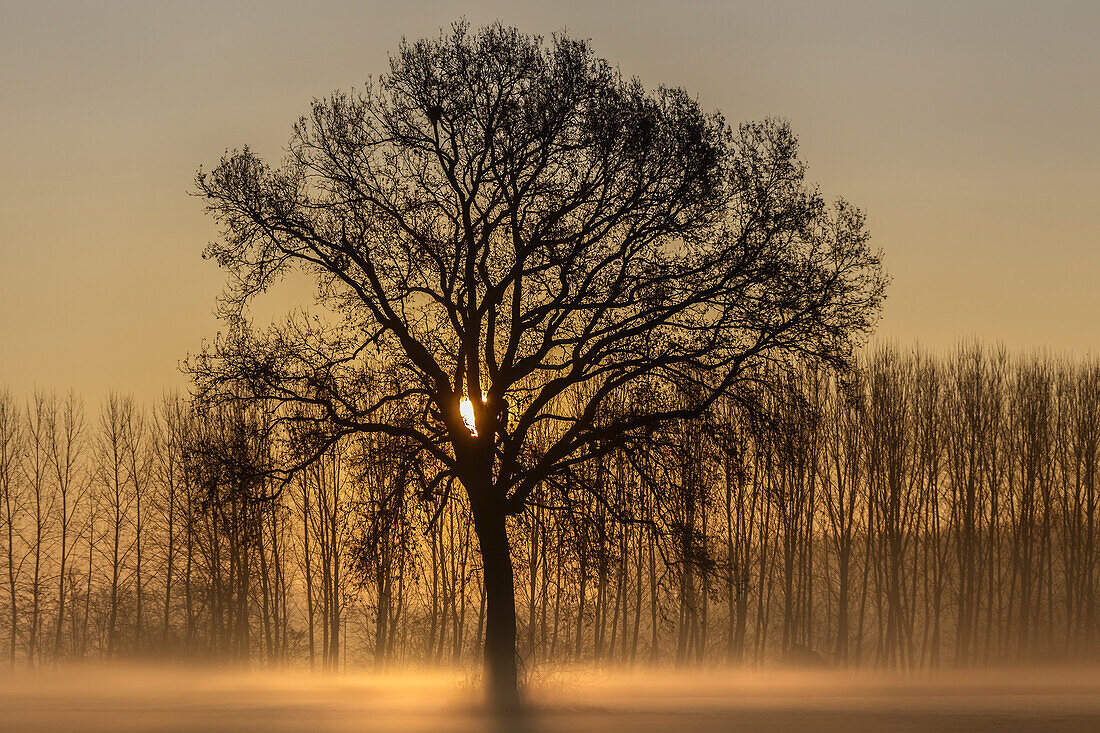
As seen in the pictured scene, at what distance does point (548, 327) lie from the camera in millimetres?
25875

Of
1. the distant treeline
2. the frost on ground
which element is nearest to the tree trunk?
the frost on ground

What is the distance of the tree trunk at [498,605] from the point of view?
2566 centimetres

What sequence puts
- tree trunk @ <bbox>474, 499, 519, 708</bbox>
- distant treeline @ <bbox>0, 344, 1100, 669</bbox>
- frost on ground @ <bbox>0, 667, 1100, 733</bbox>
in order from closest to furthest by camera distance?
1. frost on ground @ <bbox>0, 667, 1100, 733</bbox>
2. tree trunk @ <bbox>474, 499, 519, 708</bbox>
3. distant treeline @ <bbox>0, 344, 1100, 669</bbox>

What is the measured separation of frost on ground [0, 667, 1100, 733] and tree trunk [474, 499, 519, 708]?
63 centimetres

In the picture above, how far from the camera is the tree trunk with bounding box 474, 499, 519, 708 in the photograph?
25.7 m

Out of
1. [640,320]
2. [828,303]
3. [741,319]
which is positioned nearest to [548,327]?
[640,320]

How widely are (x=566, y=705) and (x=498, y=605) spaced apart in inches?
96.3

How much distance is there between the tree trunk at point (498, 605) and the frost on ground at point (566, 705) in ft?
2.07

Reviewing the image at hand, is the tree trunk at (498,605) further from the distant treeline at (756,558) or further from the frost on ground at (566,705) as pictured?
the distant treeline at (756,558)

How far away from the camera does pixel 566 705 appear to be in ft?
85.3

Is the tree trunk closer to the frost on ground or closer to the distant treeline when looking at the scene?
the frost on ground

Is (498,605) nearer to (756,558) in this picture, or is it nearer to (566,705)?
(566,705)

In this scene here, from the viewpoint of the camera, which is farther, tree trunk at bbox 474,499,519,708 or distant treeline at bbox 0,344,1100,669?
distant treeline at bbox 0,344,1100,669

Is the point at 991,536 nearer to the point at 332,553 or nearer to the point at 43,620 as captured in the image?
the point at 332,553
